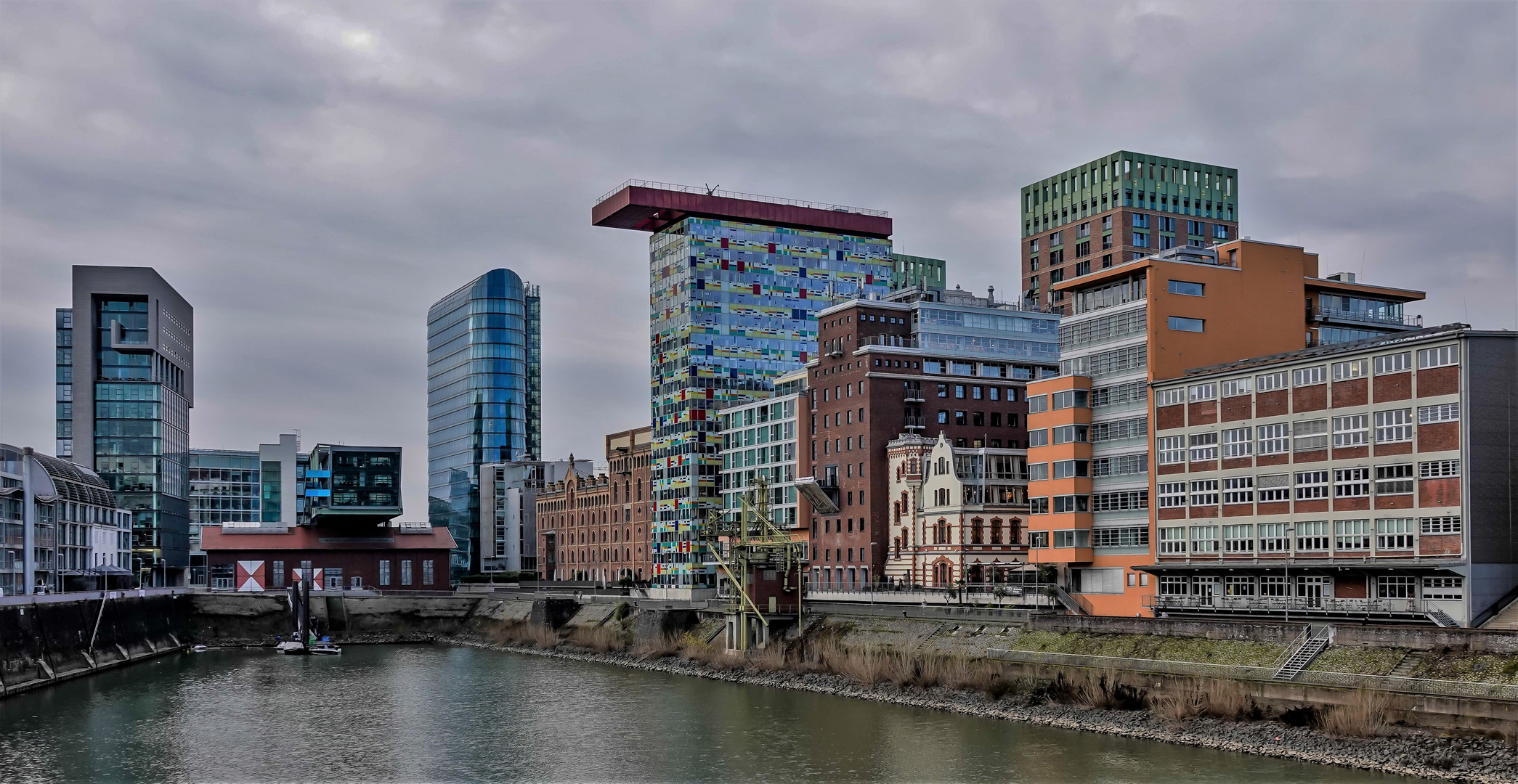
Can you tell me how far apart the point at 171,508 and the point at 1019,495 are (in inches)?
4945

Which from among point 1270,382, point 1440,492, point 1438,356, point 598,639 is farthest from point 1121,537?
point 598,639

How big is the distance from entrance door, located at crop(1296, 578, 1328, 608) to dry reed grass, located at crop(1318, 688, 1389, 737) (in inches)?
654

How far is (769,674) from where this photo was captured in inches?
3346

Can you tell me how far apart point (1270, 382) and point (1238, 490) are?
19.4ft

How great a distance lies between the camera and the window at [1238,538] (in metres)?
72.4

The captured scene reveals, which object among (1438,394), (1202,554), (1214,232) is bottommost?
(1202,554)

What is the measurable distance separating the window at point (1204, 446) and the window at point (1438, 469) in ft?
42.8

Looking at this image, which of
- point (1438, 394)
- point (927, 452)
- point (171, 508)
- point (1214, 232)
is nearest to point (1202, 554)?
point (1438, 394)

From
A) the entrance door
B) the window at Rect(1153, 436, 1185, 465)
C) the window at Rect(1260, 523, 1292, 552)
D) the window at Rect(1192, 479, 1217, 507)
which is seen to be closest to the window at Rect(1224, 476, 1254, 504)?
the window at Rect(1192, 479, 1217, 507)

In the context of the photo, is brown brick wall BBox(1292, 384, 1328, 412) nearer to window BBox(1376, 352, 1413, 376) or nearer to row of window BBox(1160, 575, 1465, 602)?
window BBox(1376, 352, 1413, 376)

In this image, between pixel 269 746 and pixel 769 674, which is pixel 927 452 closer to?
pixel 769 674

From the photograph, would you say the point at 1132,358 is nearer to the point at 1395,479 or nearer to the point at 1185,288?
the point at 1185,288

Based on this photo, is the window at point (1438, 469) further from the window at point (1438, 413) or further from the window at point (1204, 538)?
the window at point (1204, 538)

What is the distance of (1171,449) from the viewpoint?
257 feet
